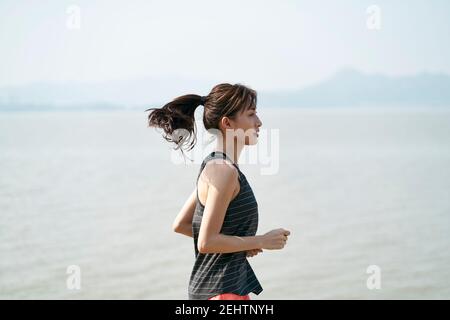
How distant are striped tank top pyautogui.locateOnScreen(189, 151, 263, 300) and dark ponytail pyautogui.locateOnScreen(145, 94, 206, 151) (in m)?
0.17

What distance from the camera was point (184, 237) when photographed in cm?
909

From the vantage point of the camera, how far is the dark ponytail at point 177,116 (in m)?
2.42

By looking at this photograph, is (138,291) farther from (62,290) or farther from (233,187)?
(233,187)

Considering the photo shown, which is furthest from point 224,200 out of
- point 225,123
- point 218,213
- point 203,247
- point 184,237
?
point 184,237

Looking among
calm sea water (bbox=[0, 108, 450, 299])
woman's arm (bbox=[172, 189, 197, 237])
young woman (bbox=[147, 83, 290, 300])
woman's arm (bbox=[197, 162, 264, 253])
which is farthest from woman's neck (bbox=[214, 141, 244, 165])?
calm sea water (bbox=[0, 108, 450, 299])

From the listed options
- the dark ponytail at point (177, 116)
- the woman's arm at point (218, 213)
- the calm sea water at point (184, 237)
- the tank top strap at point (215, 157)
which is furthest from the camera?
the calm sea water at point (184, 237)

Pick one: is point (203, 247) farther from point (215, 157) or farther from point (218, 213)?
point (215, 157)

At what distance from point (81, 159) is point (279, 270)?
32.7 ft

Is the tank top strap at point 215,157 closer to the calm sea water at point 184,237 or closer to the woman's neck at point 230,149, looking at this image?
the woman's neck at point 230,149

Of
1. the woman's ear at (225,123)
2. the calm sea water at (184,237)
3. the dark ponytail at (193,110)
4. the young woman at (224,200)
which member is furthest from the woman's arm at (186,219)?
the calm sea water at (184,237)

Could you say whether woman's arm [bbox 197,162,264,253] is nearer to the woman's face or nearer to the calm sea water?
the woman's face

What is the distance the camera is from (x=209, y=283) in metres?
2.31
